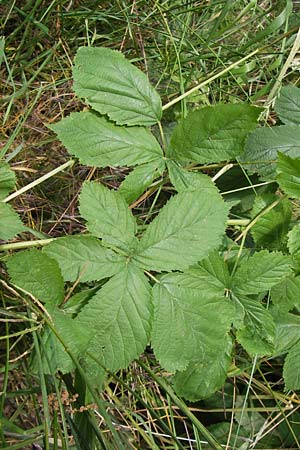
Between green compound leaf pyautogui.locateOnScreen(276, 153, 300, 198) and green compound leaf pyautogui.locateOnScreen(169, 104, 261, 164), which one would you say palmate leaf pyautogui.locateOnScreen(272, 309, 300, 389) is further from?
green compound leaf pyautogui.locateOnScreen(169, 104, 261, 164)

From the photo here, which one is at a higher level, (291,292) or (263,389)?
(291,292)

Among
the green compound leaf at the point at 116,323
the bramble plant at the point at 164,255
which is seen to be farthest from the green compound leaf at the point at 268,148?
the green compound leaf at the point at 116,323

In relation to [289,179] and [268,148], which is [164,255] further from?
[268,148]

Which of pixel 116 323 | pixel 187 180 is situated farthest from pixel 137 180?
pixel 116 323

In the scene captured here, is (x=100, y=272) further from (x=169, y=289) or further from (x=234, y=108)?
(x=234, y=108)

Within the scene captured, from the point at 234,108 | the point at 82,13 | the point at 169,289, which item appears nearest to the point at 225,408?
the point at 169,289

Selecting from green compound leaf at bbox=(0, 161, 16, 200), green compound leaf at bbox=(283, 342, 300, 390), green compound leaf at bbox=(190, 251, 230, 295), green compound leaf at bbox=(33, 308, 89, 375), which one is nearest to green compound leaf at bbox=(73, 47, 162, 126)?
green compound leaf at bbox=(0, 161, 16, 200)
